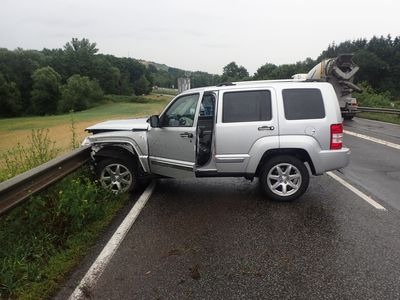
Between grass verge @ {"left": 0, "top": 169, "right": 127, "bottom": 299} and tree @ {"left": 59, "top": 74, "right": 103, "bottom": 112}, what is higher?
A: grass verge @ {"left": 0, "top": 169, "right": 127, "bottom": 299}

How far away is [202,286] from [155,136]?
11.8 feet

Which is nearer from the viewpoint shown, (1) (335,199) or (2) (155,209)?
(2) (155,209)

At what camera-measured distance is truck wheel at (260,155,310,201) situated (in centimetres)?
673

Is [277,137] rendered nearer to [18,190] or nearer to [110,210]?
[110,210]

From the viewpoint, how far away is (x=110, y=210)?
247 inches

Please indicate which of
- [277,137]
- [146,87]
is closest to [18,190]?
[277,137]

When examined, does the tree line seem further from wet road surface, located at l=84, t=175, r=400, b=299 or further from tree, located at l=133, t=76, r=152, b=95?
wet road surface, located at l=84, t=175, r=400, b=299

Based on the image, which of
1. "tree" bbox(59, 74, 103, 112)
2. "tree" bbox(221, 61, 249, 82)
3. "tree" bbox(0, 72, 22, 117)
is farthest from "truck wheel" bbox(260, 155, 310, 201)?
"tree" bbox(221, 61, 249, 82)

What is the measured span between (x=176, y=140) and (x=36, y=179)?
2.31m

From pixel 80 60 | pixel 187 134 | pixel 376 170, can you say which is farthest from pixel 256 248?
pixel 80 60

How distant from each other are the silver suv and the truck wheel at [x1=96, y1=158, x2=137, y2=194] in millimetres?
553

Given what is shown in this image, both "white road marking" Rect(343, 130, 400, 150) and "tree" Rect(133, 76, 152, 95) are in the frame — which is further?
"tree" Rect(133, 76, 152, 95)

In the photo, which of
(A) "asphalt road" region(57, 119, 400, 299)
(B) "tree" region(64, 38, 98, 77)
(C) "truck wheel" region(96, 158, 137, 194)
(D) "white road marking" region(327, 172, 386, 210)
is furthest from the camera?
(B) "tree" region(64, 38, 98, 77)

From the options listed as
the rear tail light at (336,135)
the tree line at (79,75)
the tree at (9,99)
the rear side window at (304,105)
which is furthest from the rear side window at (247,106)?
the tree at (9,99)
